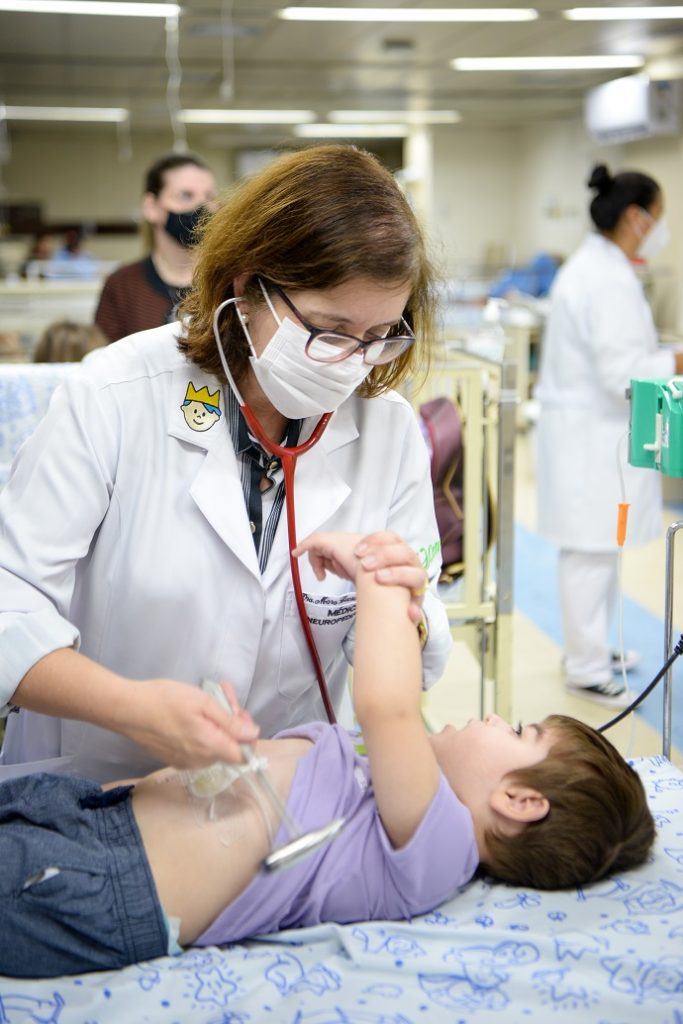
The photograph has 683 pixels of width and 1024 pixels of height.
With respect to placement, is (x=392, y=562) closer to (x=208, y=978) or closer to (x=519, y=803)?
(x=519, y=803)

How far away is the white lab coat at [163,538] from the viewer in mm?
1129

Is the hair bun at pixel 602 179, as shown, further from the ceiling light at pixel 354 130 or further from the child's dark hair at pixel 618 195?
the ceiling light at pixel 354 130

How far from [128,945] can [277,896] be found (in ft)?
0.56

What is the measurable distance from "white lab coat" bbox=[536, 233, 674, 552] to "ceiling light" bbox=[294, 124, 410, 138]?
8731mm

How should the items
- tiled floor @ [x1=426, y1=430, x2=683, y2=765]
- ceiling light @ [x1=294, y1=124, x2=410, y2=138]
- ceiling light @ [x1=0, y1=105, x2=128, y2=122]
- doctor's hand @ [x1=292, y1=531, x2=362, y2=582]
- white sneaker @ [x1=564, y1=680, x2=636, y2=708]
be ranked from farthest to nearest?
1. ceiling light @ [x1=294, y1=124, x2=410, y2=138]
2. ceiling light @ [x1=0, y1=105, x2=128, y2=122]
3. white sneaker @ [x1=564, y1=680, x2=636, y2=708]
4. tiled floor @ [x1=426, y1=430, x2=683, y2=765]
5. doctor's hand @ [x1=292, y1=531, x2=362, y2=582]

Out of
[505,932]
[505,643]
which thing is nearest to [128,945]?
[505,932]

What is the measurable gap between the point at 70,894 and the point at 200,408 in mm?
565

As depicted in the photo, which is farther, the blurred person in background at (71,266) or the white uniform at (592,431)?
the blurred person in background at (71,266)

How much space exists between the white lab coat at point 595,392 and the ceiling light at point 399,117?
25.3 feet

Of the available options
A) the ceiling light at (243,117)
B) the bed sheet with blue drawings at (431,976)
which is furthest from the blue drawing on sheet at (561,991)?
the ceiling light at (243,117)

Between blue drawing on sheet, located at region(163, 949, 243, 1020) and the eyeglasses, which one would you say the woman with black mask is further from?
blue drawing on sheet, located at region(163, 949, 243, 1020)

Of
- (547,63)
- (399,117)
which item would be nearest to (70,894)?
(547,63)

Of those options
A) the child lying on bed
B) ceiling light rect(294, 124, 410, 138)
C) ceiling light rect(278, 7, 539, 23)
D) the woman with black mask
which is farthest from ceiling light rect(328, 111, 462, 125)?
the child lying on bed

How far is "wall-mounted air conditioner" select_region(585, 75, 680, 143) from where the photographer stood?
693 cm
